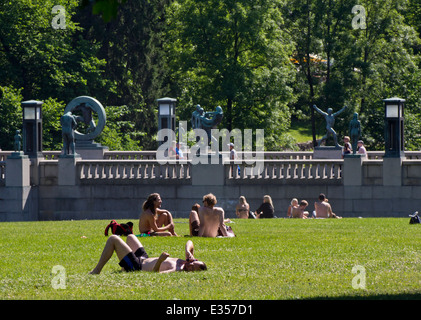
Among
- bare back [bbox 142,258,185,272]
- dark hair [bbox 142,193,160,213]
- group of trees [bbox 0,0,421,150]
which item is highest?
group of trees [bbox 0,0,421,150]

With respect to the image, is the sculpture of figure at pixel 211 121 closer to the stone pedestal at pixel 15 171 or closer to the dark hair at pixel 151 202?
the stone pedestal at pixel 15 171

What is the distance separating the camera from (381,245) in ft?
66.4

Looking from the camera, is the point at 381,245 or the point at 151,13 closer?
the point at 381,245

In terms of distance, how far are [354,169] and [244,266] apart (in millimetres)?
17298

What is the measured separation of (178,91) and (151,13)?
4624 millimetres

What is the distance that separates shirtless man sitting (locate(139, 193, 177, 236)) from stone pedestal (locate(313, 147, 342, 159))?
704 inches

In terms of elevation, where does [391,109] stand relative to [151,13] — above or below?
below

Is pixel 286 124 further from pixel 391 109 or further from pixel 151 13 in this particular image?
pixel 391 109

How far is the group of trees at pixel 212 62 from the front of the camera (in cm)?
5341

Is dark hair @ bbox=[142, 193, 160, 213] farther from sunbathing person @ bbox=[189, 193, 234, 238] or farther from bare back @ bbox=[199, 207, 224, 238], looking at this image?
bare back @ bbox=[199, 207, 224, 238]

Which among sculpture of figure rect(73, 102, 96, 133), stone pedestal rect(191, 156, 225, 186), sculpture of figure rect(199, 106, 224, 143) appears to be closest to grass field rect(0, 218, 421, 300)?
stone pedestal rect(191, 156, 225, 186)

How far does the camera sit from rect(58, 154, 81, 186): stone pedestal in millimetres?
34656

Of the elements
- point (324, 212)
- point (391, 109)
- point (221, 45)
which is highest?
point (221, 45)

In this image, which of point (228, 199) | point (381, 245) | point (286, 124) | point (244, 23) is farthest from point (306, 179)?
point (286, 124)
